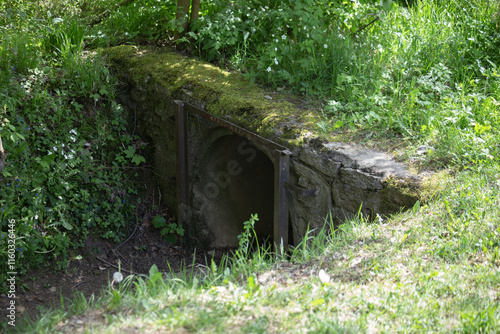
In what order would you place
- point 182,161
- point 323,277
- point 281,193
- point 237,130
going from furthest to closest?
point 182,161 < point 237,130 < point 281,193 < point 323,277

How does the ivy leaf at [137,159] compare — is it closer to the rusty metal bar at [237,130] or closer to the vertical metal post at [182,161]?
the vertical metal post at [182,161]

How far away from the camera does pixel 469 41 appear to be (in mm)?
5258

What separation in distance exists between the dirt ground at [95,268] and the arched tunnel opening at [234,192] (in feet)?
1.16

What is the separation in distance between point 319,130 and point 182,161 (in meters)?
1.71

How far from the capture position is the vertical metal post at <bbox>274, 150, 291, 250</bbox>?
12.8 ft

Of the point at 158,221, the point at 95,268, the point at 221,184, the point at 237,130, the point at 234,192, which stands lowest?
the point at 95,268

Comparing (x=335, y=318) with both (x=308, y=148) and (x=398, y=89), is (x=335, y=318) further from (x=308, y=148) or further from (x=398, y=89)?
(x=398, y=89)

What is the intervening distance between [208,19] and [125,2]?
1.76 meters

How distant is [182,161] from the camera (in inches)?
210

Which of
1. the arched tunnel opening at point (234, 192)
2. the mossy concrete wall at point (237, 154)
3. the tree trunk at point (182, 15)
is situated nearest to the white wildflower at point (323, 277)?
the mossy concrete wall at point (237, 154)

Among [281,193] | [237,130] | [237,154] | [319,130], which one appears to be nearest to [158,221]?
[237,154]

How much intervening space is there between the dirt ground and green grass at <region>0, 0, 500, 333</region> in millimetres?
136

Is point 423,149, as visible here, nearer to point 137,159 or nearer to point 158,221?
point 158,221

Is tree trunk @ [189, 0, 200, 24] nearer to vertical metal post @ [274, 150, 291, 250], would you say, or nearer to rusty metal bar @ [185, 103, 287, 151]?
rusty metal bar @ [185, 103, 287, 151]
